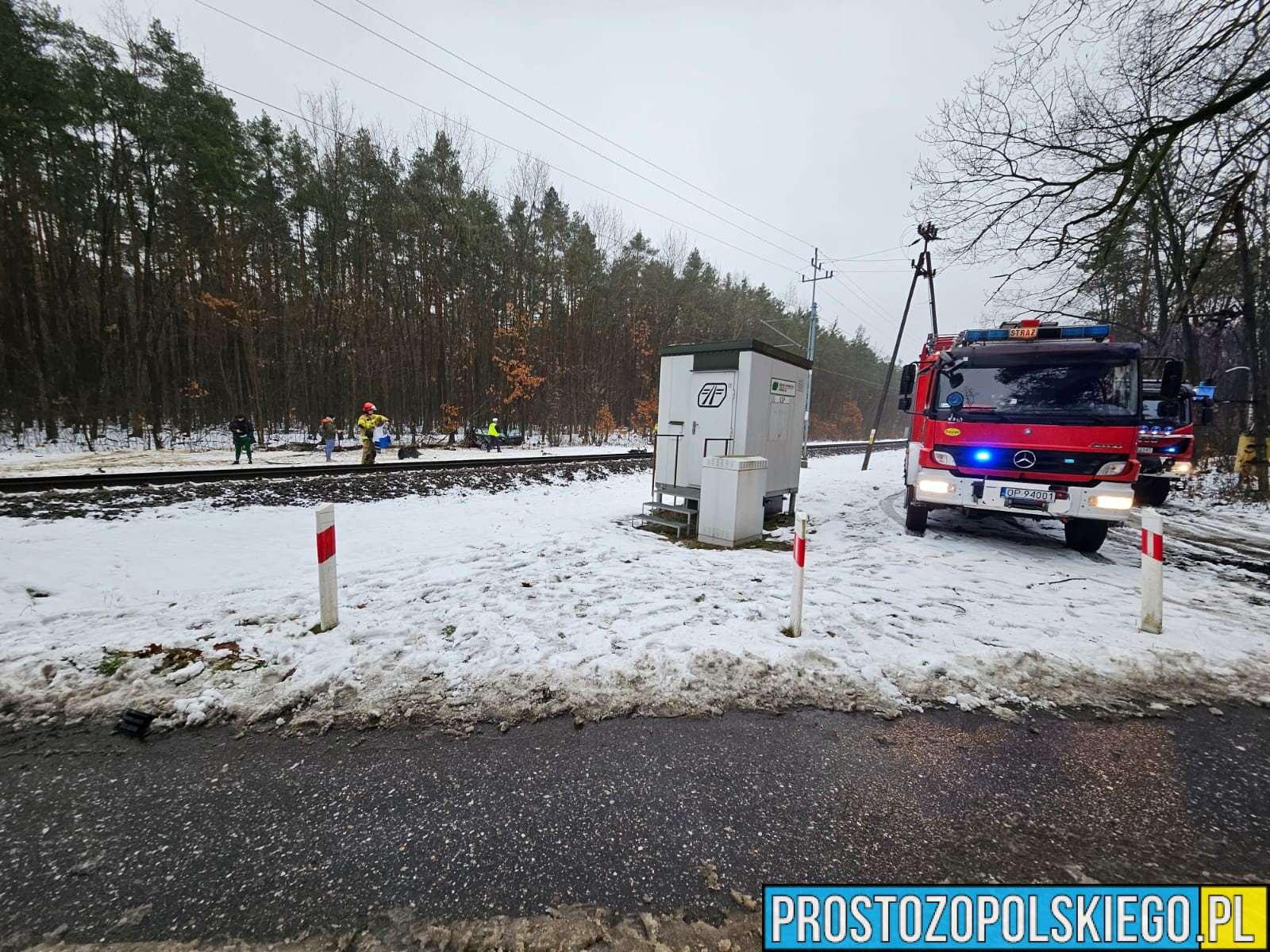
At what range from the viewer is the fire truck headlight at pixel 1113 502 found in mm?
6121

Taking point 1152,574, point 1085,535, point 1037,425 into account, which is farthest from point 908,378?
point 1152,574

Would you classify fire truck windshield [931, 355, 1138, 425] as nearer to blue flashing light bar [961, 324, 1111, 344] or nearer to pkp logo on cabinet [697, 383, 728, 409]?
blue flashing light bar [961, 324, 1111, 344]

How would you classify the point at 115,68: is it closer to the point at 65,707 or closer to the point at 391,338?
the point at 391,338

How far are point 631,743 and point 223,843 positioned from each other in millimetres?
1881

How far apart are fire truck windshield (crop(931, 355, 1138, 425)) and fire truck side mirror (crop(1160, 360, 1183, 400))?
1.98 feet

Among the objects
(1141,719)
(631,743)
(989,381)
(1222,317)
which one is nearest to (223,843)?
(631,743)

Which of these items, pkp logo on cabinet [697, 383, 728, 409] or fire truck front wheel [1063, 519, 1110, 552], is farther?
pkp logo on cabinet [697, 383, 728, 409]

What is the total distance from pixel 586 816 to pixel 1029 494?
7.08m

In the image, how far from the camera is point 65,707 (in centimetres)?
303

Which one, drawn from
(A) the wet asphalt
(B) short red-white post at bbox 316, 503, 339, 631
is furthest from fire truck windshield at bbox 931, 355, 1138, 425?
(B) short red-white post at bbox 316, 503, 339, 631

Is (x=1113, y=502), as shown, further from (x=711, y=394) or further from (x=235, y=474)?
(x=235, y=474)

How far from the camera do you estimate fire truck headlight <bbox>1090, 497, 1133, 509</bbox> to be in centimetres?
612

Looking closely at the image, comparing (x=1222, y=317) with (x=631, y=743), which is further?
(x=1222, y=317)

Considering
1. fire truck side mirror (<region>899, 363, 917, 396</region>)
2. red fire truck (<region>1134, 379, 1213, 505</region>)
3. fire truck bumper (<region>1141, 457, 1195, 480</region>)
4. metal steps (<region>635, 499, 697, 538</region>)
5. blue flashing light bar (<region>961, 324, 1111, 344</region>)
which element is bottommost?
metal steps (<region>635, 499, 697, 538</region>)
